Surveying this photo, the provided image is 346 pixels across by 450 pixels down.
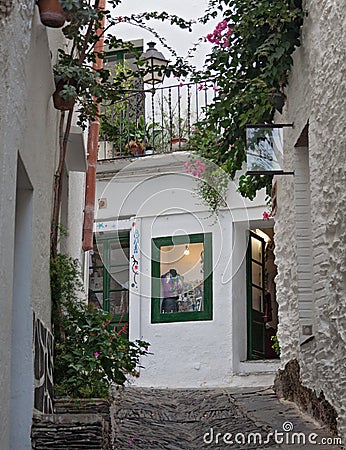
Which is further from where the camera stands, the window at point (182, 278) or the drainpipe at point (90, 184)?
the window at point (182, 278)

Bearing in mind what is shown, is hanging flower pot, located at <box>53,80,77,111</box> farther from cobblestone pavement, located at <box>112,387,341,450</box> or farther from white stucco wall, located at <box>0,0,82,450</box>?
cobblestone pavement, located at <box>112,387,341,450</box>

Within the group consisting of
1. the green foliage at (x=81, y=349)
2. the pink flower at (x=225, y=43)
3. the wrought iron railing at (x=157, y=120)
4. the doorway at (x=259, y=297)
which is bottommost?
the green foliage at (x=81, y=349)

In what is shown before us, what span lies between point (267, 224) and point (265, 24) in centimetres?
447

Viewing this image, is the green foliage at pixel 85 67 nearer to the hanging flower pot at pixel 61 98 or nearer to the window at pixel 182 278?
the hanging flower pot at pixel 61 98

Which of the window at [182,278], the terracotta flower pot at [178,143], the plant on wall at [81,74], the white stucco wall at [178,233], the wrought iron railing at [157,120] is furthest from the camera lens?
the wrought iron railing at [157,120]

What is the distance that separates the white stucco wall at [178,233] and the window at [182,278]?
0.10m

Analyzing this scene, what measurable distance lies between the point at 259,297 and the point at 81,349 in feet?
21.6

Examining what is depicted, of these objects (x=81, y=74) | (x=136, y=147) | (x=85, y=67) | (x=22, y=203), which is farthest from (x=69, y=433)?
(x=136, y=147)

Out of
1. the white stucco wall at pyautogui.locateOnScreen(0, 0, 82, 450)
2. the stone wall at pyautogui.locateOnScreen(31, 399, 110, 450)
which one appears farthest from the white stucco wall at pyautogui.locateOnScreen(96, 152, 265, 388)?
the stone wall at pyautogui.locateOnScreen(31, 399, 110, 450)

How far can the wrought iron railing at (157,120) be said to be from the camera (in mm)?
12883

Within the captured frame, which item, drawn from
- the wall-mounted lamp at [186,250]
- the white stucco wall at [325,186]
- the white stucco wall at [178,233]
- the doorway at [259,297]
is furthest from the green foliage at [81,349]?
the wall-mounted lamp at [186,250]

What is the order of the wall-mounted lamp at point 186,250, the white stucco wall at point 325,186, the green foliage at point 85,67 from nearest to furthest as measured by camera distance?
the green foliage at point 85,67 → the white stucco wall at point 325,186 → the wall-mounted lamp at point 186,250

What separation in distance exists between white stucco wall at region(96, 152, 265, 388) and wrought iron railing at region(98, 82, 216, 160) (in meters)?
0.42

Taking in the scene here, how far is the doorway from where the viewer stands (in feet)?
39.8
